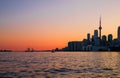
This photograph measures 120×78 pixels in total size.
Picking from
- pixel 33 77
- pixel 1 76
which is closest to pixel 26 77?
pixel 33 77

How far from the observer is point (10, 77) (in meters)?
50.8

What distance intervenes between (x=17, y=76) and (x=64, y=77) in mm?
8849

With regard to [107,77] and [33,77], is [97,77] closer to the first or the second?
[107,77]

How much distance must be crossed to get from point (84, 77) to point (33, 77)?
928cm

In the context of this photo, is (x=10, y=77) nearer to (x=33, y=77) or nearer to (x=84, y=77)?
(x=33, y=77)

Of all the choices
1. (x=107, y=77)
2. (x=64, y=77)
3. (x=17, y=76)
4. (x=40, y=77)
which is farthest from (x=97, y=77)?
(x=17, y=76)

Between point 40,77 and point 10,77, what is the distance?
550cm

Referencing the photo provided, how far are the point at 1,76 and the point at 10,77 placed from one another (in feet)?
7.11

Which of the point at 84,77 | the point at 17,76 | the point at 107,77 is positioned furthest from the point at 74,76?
the point at 17,76

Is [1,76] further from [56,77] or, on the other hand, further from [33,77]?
[56,77]

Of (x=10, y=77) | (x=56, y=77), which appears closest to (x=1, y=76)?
(x=10, y=77)

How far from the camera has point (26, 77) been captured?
5034cm

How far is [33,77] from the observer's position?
167 ft

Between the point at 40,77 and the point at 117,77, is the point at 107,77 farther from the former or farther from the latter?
the point at 40,77
